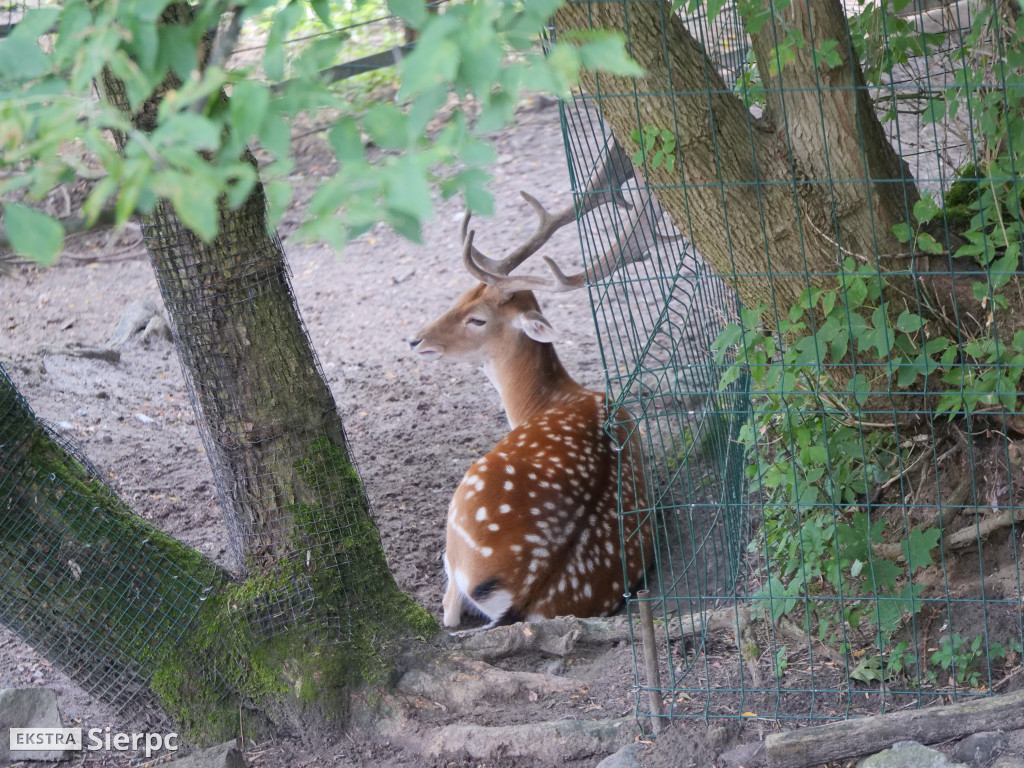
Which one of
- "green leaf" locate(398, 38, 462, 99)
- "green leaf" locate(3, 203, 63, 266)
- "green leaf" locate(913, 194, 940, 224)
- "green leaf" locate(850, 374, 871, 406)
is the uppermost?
"green leaf" locate(398, 38, 462, 99)

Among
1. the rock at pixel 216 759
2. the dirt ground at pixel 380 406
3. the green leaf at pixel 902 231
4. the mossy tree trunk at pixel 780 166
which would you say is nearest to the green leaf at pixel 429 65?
the dirt ground at pixel 380 406

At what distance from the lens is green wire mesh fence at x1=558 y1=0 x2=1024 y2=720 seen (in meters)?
2.80

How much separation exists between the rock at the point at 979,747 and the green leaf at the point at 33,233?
89.2 inches

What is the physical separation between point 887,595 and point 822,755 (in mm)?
602

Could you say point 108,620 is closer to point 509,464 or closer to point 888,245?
point 509,464

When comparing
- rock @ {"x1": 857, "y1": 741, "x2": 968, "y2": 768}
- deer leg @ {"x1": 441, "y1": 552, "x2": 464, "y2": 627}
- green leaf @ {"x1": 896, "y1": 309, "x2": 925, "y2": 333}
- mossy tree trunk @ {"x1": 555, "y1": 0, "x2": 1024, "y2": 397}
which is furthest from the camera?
deer leg @ {"x1": 441, "y1": 552, "x2": 464, "y2": 627}

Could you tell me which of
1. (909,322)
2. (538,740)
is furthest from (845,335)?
(538,740)

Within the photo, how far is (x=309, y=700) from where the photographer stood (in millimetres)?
3318

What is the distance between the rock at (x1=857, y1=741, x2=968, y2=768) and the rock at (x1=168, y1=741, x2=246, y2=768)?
177cm

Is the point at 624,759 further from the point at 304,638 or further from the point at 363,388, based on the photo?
the point at 363,388

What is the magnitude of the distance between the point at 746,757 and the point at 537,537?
1672mm

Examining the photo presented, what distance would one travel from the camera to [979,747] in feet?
8.14

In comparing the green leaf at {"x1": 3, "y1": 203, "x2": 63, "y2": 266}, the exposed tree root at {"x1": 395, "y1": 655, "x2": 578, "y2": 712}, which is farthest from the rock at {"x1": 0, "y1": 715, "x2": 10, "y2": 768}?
the green leaf at {"x1": 3, "y1": 203, "x2": 63, "y2": 266}

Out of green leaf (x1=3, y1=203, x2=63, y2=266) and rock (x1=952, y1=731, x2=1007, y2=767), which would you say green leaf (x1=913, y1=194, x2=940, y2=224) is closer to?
Result: rock (x1=952, y1=731, x2=1007, y2=767)
